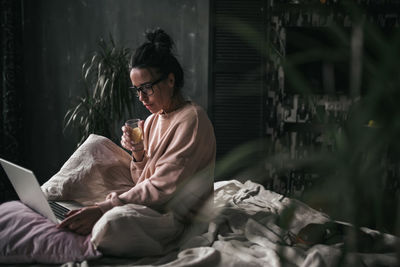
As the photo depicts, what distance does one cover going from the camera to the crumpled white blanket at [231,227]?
1.41m

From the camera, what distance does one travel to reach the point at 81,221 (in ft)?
5.10

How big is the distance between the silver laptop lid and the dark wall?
273 centimetres

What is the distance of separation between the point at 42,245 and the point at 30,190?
0.93ft

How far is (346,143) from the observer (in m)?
0.60

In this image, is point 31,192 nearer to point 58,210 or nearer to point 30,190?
point 30,190

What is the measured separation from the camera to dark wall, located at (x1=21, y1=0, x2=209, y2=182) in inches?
172

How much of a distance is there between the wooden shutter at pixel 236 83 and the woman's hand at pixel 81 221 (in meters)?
2.63

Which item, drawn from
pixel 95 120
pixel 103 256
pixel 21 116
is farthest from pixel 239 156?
pixel 21 116

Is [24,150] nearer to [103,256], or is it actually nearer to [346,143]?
[103,256]

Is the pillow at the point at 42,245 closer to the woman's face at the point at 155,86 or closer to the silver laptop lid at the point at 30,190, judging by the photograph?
the silver laptop lid at the point at 30,190

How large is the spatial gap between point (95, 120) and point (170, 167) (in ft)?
6.40

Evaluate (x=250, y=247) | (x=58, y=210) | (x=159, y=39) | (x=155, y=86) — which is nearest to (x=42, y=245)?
(x=58, y=210)

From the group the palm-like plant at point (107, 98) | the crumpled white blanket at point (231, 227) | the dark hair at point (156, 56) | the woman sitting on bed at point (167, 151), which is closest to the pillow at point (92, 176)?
the crumpled white blanket at point (231, 227)

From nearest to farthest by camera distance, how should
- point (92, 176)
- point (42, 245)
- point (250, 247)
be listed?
point (42, 245) < point (250, 247) < point (92, 176)
